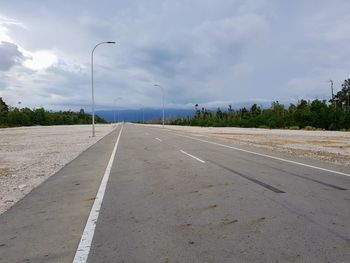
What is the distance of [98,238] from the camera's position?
539 cm

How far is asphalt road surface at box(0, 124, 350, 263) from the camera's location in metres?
4.76

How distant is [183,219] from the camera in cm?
628

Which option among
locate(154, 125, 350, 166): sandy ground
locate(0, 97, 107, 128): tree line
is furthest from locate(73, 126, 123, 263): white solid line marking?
locate(0, 97, 107, 128): tree line

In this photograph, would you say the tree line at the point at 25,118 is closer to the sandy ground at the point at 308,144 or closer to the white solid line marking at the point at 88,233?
the sandy ground at the point at 308,144

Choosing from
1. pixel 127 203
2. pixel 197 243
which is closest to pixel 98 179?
pixel 127 203

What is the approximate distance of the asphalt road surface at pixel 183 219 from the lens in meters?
4.76

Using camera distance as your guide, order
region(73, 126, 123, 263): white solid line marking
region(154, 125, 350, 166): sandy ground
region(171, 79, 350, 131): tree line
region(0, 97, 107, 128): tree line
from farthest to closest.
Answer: region(0, 97, 107, 128): tree line → region(171, 79, 350, 131): tree line → region(154, 125, 350, 166): sandy ground → region(73, 126, 123, 263): white solid line marking

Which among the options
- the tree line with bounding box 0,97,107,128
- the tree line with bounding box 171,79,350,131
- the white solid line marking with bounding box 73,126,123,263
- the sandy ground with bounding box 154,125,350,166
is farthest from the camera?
the tree line with bounding box 0,97,107,128

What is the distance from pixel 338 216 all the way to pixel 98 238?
393 cm

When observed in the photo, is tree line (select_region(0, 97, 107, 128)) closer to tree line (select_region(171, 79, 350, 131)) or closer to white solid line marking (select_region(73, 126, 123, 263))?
tree line (select_region(171, 79, 350, 131))

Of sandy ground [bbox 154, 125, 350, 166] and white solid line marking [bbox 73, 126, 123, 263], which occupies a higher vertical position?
white solid line marking [bbox 73, 126, 123, 263]

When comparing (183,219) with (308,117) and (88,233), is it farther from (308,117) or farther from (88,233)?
(308,117)

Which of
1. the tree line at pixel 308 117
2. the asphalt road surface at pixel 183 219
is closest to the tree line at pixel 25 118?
the tree line at pixel 308 117

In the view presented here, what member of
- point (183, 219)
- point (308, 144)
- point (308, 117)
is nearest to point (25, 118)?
point (308, 117)
